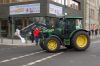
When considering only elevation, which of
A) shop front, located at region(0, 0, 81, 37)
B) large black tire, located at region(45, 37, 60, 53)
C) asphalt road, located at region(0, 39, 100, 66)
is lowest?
asphalt road, located at region(0, 39, 100, 66)

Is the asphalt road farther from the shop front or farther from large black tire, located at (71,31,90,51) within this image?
the shop front

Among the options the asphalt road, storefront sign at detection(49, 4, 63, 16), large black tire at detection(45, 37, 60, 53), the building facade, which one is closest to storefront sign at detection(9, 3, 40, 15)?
the building facade

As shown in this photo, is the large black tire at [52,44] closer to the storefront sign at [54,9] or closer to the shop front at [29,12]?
the shop front at [29,12]

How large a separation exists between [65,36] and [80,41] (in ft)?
3.67

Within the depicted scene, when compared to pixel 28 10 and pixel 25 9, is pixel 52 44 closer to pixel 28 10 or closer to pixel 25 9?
pixel 28 10

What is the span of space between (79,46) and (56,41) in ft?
5.61

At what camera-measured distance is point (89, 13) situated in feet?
239

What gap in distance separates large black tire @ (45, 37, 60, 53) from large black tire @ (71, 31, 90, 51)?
1115 millimetres

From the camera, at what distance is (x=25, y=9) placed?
46.1 metres

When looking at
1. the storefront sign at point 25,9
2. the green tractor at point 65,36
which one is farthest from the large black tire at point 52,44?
the storefront sign at point 25,9

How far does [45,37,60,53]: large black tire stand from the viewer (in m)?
22.8

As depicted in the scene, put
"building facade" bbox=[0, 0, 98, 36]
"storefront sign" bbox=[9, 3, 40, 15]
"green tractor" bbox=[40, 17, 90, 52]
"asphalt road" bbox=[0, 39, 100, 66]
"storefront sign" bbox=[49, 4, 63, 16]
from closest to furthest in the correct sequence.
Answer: "asphalt road" bbox=[0, 39, 100, 66] < "green tractor" bbox=[40, 17, 90, 52] < "building facade" bbox=[0, 0, 98, 36] < "storefront sign" bbox=[9, 3, 40, 15] < "storefront sign" bbox=[49, 4, 63, 16]

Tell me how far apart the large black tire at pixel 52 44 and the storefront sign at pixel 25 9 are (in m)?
21.6

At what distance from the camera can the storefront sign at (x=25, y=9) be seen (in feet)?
147
